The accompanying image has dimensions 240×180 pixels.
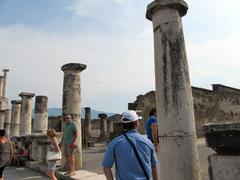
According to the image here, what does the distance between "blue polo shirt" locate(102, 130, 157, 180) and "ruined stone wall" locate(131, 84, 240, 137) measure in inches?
691

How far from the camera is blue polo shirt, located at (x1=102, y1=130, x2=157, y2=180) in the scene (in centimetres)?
253

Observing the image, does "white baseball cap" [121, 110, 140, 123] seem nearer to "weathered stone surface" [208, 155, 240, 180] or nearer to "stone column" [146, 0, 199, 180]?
"weathered stone surface" [208, 155, 240, 180]

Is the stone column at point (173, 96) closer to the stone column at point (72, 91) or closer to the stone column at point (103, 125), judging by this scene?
the stone column at point (72, 91)

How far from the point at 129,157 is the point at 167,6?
2870 millimetres

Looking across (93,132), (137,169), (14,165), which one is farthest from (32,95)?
(93,132)

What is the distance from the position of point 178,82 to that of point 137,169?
1.95m

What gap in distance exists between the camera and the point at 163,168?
3.97 metres

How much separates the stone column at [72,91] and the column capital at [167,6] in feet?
14.1

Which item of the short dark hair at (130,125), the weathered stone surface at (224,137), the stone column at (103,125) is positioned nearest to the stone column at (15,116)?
the stone column at (103,125)

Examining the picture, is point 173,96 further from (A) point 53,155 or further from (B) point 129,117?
(A) point 53,155

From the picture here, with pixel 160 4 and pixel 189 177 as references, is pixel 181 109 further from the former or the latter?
pixel 160 4

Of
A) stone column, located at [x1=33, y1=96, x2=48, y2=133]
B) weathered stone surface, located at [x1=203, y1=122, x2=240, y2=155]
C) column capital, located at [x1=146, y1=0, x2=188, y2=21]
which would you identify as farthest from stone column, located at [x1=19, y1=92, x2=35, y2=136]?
weathered stone surface, located at [x1=203, y1=122, x2=240, y2=155]

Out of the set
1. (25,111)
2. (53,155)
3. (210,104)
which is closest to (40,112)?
(25,111)

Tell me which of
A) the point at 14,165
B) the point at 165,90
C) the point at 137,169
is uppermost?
the point at 165,90
